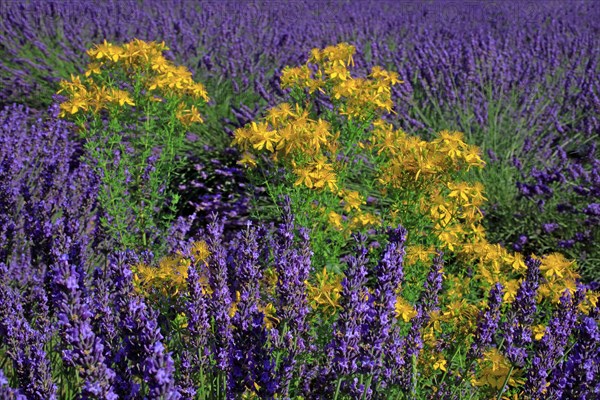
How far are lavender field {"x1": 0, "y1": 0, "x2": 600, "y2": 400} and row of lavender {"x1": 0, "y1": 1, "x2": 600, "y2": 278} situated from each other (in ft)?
0.11

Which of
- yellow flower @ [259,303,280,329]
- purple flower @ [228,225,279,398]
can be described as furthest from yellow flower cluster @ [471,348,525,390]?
purple flower @ [228,225,279,398]

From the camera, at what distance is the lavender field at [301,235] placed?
1404 mm

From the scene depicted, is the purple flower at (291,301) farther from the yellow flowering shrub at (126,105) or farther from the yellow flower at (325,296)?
the yellow flowering shrub at (126,105)

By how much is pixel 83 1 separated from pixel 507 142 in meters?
5.31

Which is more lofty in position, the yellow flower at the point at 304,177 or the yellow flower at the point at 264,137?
the yellow flower at the point at 264,137

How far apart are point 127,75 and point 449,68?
297cm

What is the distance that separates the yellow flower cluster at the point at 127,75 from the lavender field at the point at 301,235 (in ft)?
0.04

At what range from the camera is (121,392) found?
1302mm

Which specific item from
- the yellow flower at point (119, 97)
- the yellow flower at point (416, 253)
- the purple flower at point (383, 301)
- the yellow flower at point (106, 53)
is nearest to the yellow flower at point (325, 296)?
the yellow flower at point (416, 253)

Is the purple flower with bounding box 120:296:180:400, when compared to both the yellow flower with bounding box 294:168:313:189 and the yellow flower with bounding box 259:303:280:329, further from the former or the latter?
the yellow flower with bounding box 294:168:313:189

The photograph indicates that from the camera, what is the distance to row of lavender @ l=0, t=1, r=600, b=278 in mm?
3604

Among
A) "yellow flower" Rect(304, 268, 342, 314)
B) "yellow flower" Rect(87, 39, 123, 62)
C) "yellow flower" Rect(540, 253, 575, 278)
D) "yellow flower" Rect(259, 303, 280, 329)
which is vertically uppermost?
"yellow flower" Rect(87, 39, 123, 62)

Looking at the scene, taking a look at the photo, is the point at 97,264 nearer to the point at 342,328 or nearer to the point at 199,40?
the point at 342,328

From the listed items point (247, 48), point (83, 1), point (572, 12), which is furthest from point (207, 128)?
point (572, 12)
